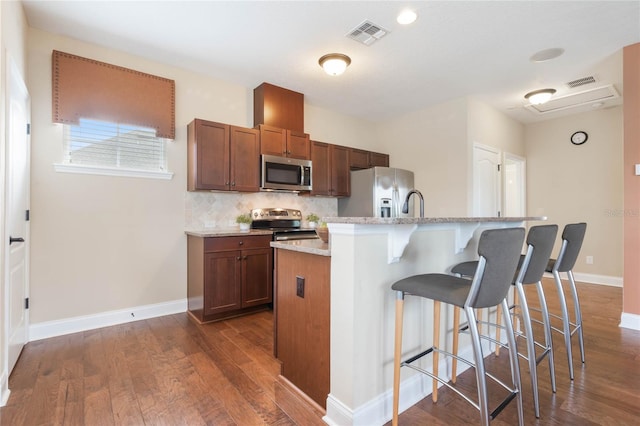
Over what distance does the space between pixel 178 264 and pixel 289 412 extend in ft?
7.62

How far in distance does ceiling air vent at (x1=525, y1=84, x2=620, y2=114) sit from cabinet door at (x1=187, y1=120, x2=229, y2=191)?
4417mm

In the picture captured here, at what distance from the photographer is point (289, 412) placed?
66.2 inches

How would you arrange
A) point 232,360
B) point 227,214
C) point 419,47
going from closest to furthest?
point 232,360 → point 419,47 → point 227,214

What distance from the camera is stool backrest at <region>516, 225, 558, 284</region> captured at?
1.73 m

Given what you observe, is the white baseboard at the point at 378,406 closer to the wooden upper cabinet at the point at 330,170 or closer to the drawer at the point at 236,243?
the drawer at the point at 236,243

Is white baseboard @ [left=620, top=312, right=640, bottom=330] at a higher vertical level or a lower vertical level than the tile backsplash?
lower

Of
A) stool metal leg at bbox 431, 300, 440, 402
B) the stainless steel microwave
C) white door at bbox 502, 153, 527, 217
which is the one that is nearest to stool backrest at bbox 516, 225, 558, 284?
stool metal leg at bbox 431, 300, 440, 402

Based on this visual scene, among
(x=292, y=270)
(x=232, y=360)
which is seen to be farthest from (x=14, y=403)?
(x=292, y=270)

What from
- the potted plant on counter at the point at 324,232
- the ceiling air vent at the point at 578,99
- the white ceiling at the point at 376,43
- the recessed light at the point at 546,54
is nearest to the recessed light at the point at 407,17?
the white ceiling at the point at 376,43

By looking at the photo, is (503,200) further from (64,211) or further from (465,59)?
(64,211)

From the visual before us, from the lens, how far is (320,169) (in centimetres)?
439

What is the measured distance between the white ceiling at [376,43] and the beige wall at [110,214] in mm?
257

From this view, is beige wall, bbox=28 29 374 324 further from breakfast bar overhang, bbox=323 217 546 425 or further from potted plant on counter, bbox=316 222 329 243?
breakfast bar overhang, bbox=323 217 546 425

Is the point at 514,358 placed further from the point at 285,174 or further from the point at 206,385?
the point at 285,174
